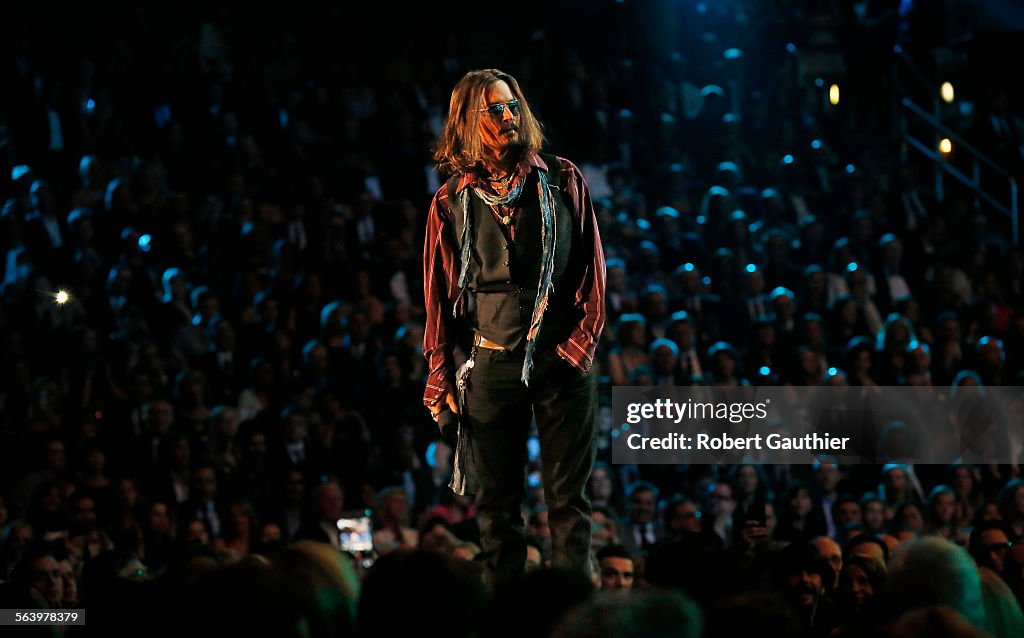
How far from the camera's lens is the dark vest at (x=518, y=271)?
12.7 feet

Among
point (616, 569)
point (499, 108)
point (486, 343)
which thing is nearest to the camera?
point (499, 108)

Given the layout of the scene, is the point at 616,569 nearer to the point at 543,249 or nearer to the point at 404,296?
the point at 543,249

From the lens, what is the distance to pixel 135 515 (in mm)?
7652

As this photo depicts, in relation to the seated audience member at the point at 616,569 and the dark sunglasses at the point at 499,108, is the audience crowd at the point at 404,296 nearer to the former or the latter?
the seated audience member at the point at 616,569

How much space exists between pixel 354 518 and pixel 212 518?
107 centimetres

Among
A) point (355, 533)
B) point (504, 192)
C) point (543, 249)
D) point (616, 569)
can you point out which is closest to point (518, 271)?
point (543, 249)

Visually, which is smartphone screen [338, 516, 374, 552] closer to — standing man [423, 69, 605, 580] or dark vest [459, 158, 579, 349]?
standing man [423, 69, 605, 580]

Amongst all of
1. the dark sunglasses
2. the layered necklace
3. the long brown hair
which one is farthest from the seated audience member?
the dark sunglasses

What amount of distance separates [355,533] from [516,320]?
3.61 metres

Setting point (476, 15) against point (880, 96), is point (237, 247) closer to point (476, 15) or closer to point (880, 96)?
point (476, 15)

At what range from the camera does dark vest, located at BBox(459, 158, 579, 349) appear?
12.7 ft

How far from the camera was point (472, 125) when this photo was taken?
3.86m

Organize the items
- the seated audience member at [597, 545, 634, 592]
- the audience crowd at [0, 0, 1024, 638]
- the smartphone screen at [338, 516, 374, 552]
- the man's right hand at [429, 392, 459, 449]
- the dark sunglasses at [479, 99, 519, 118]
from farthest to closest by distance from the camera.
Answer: the smartphone screen at [338, 516, 374, 552]
the audience crowd at [0, 0, 1024, 638]
the seated audience member at [597, 545, 634, 592]
the man's right hand at [429, 392, 459, 449]
the dark sunglasses at [479, 99, 519, 118]

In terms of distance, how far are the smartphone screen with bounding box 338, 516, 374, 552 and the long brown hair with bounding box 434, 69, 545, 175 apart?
11.7ft
